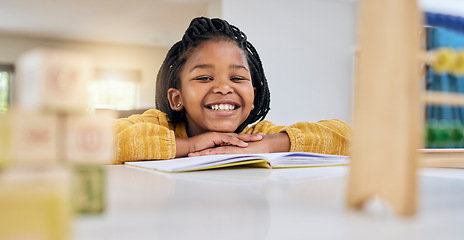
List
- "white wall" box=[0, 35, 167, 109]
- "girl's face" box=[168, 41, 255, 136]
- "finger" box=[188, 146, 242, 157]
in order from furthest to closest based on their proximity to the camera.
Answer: "white wall" box=[0, 35, 167, 109] < "girl's face" box=[168, 41, 255, 136] < "finger" box=[188, 146, 242, 157]

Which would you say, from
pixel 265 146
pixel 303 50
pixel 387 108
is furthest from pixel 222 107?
pixel 303 50

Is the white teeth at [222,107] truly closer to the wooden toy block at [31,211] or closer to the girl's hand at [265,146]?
the girl's hand at [265,146]

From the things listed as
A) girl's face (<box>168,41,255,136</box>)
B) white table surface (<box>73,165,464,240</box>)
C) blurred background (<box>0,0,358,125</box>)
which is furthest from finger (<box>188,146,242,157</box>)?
blurred background (<box>0,0,358,125</box>)

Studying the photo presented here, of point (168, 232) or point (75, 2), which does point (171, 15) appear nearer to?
point (75, 2)

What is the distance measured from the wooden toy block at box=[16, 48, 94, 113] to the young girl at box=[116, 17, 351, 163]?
2.57ft

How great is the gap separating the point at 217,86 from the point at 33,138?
1099 mm

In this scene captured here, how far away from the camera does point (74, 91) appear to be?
200mm

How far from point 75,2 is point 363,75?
4.75 m

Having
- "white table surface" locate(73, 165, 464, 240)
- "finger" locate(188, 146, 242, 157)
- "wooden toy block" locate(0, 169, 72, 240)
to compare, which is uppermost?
"wooden toy block" locate(0, 169, 72, 240)

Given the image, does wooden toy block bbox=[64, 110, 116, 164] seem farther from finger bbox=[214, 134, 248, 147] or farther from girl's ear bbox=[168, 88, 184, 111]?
girl's ear bbox=[168, 88, 184, 111]

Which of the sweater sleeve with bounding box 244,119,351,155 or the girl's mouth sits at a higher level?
the girl's mouth

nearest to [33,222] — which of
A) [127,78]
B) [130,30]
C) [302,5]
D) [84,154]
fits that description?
[84,154]

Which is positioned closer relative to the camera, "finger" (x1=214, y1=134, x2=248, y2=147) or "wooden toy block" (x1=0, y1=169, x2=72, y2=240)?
"wooden toy block" (x1=0, y1=169, x2=72, y2=240)

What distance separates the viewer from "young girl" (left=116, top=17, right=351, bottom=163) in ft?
3.40
